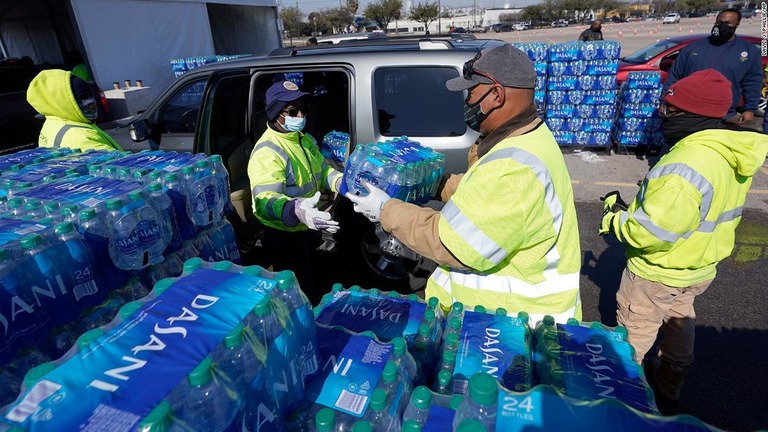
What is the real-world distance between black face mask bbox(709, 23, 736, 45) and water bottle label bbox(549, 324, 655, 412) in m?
5.95

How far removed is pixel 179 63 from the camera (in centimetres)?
1318

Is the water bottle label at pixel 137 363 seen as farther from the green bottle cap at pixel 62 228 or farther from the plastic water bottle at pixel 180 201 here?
the plastic water bottle at pixel 180 201

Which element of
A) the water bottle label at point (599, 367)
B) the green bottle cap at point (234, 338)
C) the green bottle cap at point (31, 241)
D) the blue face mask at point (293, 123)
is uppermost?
the blue face mask at point (293, 123)

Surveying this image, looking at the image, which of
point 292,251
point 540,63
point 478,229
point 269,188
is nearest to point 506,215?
point 478,229

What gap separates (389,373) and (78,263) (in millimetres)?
1296

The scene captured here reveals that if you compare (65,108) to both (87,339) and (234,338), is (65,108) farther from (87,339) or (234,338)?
(234,338)

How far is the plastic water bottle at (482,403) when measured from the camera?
933mm

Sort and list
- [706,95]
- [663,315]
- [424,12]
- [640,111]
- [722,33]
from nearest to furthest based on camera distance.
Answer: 1. [706,95]
2. [663,315]
3. [722,33]
4. [640,111]
5. [424,12]

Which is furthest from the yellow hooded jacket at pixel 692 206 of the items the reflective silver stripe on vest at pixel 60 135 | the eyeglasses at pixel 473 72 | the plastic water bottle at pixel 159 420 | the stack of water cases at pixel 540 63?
the stack of water cases at pixel 540 63

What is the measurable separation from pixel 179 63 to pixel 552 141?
14381mm

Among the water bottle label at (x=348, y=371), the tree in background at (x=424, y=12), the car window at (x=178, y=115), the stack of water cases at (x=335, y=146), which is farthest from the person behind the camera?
the tree in background at (x=424, y=12)

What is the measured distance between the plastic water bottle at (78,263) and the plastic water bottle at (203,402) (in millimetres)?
1016

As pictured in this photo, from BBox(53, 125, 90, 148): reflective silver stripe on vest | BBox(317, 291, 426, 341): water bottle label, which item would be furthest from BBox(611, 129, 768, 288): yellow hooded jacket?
BBox(53, 125, 90, 148): reflective silver stripe on vest

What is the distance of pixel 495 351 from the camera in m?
1.42
